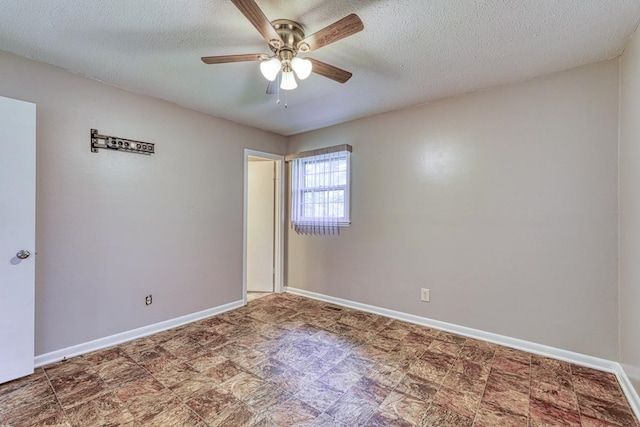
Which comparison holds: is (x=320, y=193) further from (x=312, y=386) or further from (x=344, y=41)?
(x=312, y=386)

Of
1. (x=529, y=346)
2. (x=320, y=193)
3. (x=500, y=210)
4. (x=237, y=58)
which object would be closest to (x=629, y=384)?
(x=529, y=346)

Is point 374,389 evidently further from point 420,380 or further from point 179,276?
point 179,276

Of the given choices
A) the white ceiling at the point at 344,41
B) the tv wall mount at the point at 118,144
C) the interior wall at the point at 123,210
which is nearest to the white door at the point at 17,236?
the interior wall at the point at 123,210

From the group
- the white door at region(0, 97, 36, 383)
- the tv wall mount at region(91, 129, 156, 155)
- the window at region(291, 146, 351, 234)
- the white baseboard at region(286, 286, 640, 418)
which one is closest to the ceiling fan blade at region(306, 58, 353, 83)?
the window at region(291, 146, 351, 234)

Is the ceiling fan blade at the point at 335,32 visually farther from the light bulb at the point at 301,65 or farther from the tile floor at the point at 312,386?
the tile floor at the point at 312,386

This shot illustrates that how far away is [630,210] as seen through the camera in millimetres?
1955

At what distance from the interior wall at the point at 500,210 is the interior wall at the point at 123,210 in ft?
5.67

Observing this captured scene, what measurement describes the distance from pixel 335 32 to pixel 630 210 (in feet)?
7.49

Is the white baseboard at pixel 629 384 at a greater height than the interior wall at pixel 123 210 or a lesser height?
lesser

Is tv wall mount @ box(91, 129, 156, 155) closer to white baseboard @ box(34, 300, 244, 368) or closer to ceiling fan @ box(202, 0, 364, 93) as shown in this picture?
ceiling fan @ box(202, 0, 364, 93)

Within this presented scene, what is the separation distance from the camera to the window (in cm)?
376

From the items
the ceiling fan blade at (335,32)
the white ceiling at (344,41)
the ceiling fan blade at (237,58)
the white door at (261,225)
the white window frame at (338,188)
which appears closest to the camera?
the ceiling fan blade at (335,32)

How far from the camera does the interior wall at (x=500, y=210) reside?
89.1 inches

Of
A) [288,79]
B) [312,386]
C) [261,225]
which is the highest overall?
[288,79]
